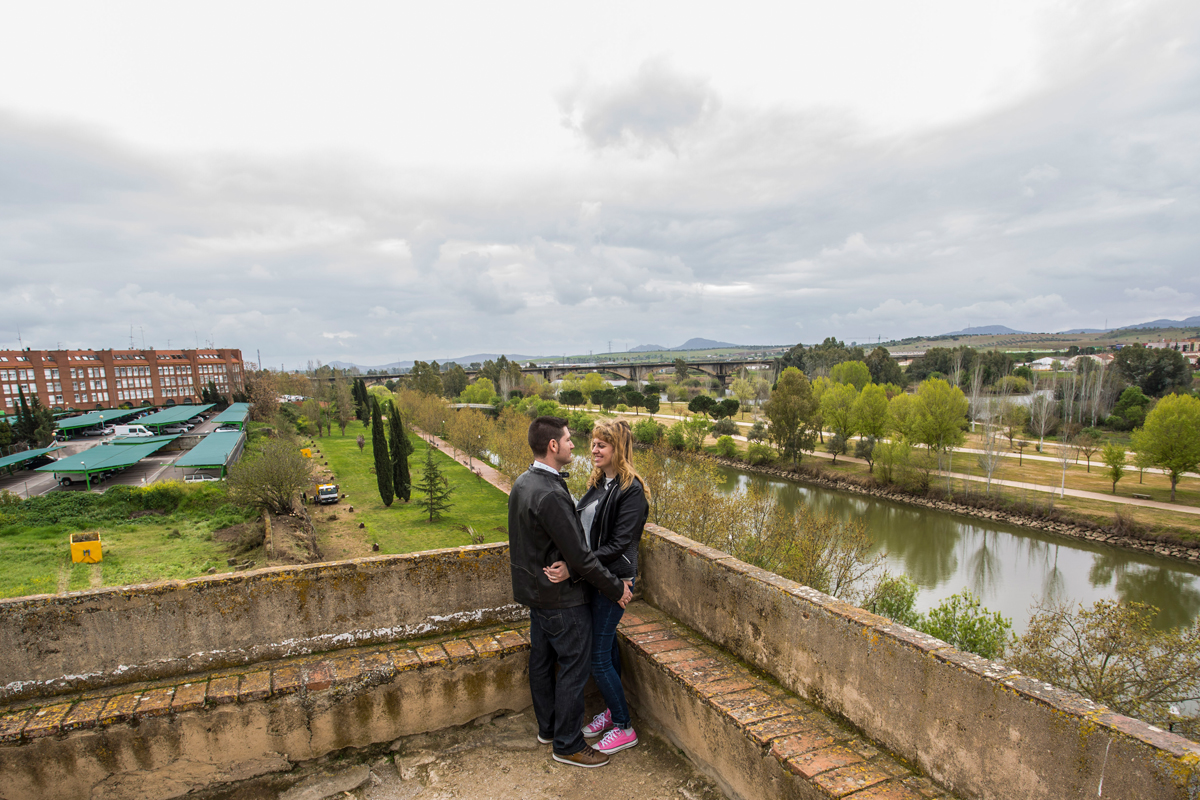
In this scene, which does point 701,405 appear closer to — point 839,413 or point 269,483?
point 839,413

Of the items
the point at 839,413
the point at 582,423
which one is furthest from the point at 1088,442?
the point at 582,423

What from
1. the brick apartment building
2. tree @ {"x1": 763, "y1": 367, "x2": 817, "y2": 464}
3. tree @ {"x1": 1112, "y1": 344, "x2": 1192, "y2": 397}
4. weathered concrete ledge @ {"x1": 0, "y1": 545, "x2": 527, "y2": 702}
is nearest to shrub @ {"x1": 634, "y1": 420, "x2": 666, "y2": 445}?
tree @ {"x1": 763, "y1": 367, "x2": 817, "y2": 464}

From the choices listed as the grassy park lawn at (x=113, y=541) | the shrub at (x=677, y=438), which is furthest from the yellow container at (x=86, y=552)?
the shrub at (x=677, y=438)

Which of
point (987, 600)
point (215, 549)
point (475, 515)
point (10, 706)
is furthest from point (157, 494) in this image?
point (987, 600)

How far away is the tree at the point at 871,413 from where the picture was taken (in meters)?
43.8

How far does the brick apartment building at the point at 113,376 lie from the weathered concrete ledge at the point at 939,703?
89115mm

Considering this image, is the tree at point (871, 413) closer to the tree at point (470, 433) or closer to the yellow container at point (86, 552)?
the tree at point (470, 433)

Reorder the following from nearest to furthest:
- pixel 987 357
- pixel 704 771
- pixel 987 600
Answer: pixel 704 771 < pixel 987 600 < pixel 987 357

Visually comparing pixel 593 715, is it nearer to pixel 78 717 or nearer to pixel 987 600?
pixel 78 717

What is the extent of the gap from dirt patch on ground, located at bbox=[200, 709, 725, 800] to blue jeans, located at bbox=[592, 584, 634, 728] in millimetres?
244

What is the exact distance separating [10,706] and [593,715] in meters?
3.20

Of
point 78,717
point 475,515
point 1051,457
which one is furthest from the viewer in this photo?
point 1051,457

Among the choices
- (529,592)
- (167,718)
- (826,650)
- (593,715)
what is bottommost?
(593,715)

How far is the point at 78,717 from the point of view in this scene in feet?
9.60
